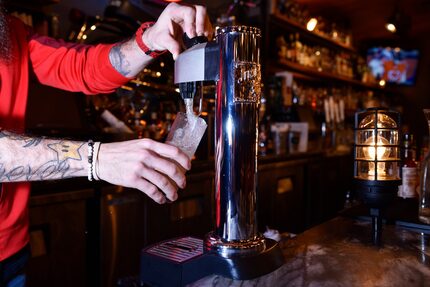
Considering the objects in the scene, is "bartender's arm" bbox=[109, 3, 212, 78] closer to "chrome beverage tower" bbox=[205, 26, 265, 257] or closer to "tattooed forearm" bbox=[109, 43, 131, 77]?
"tattooed forearm" bbox=[109, 43, 131, 77]

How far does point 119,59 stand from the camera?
1.22 meters

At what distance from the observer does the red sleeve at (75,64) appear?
49.8 inches

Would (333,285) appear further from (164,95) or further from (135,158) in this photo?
(164,95)

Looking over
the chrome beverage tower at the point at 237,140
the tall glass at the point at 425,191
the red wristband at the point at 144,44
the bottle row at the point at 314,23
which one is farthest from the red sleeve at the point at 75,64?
the bottle row at the point at 314,23

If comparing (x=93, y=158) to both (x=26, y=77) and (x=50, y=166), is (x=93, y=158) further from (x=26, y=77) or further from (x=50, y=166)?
(x=26, y=77)

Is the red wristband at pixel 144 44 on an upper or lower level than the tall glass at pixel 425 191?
upper

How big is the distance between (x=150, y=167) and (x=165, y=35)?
44 cm

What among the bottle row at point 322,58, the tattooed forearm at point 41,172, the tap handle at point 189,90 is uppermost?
the bottle row at point 322,58

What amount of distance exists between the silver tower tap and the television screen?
5935mm

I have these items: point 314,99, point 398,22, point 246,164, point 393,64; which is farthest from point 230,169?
point 393,64

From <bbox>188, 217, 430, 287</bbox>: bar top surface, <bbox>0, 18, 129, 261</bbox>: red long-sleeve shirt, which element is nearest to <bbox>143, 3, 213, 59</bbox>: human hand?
<bbox>0, 18, 129, 261</bbox>: red long-sleeve shirt

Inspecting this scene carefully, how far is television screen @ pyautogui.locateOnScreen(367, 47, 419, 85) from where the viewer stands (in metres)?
6.17

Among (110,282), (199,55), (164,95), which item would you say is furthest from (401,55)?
(199,55)

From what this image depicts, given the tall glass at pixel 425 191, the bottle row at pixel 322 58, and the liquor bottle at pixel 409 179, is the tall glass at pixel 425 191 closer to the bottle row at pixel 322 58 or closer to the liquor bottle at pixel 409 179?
the liquor bottle at pixel 409 179
